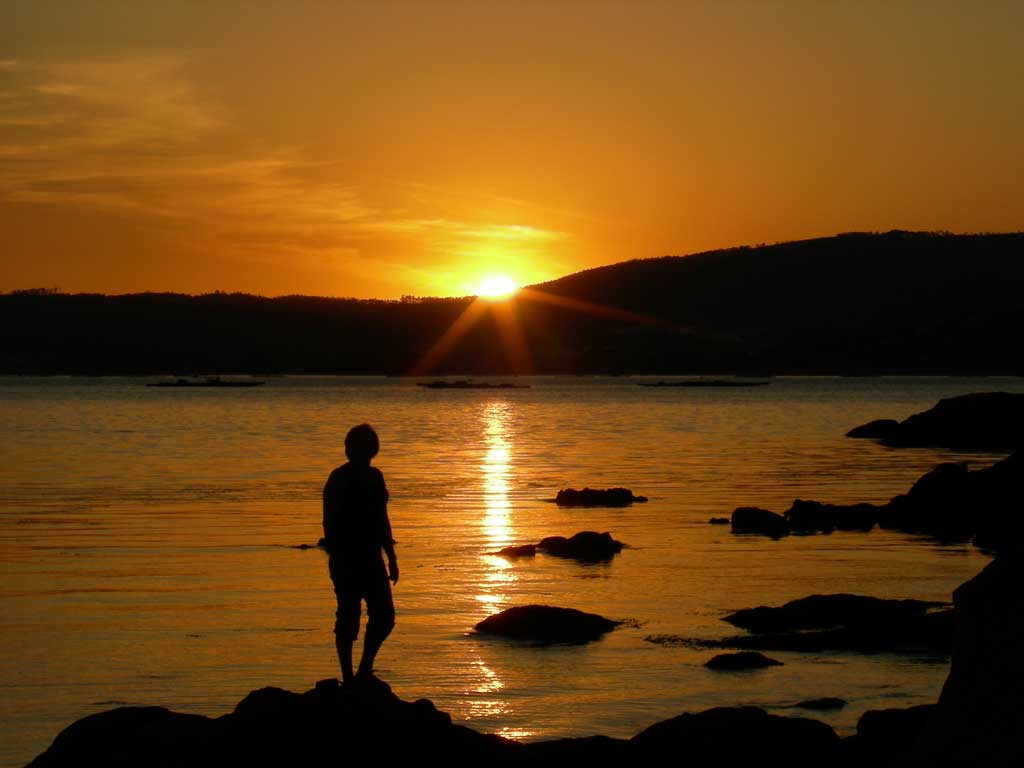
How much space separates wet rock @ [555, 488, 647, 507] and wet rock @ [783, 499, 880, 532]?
6886mm

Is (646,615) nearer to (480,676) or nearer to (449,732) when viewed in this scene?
(480,676)

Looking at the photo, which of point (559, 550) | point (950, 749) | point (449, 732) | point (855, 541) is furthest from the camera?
point (855, 541)

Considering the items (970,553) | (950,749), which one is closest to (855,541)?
(970,553)

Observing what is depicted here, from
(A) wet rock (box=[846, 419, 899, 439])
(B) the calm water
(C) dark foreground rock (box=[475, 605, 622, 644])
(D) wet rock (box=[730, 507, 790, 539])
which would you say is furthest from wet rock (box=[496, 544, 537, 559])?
(A) wet rock (box=[846, 419, 899, 439])

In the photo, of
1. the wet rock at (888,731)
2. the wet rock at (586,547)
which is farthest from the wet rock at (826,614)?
the wet rock at (888,731)

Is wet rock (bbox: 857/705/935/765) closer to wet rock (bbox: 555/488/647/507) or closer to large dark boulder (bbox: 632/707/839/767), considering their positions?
large dark boulder (bbox: 632/707/839/767)

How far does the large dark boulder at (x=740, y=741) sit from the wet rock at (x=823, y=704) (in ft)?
13.3

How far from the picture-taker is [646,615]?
21.9 metres

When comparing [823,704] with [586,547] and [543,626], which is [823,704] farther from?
[586,547]

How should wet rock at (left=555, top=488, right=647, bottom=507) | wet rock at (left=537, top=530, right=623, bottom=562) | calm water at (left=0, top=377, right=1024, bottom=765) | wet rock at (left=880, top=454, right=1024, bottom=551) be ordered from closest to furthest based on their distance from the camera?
1. calm water at (left=0, top=377, right=1024, bottom=765)
2. wet rock at (left=537, top=530, right=623, bottom=562)
3. wet rock at (left=880, top=454, right=1024, bottom=551)
4. wet rock at (left=555, top=488, right=647, bottom=507)

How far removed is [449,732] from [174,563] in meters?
17.8

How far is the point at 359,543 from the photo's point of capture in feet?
39.6

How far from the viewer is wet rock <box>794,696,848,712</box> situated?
1562 centimetres

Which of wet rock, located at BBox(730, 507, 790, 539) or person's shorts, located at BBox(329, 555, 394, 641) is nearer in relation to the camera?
person's shorts, located at BBox(329, 555, 394, 641)
